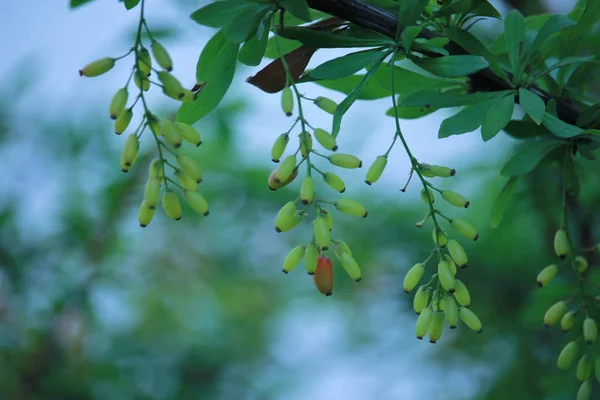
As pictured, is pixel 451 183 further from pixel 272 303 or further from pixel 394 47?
pixel 394 47

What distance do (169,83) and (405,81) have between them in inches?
11.9

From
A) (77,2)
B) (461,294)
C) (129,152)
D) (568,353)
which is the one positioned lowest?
(568,353)

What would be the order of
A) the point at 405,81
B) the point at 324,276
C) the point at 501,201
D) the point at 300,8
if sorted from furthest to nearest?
the point at 501,201 → the point at 405,81 → the point at 324,276 → the point at 300,8

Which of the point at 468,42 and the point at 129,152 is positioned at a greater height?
the point at 468,42

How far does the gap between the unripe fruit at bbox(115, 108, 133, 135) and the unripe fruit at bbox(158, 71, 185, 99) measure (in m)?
0.07

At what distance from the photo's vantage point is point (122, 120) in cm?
63

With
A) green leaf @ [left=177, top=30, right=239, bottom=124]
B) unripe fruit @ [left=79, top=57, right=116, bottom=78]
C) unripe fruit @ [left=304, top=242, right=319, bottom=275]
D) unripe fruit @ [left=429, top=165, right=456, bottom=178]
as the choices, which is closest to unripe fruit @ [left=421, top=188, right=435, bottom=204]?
unripe fruit @ [left=429, top=165, right=456, bottom=178]

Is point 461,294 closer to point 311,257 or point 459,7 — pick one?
point 311,257

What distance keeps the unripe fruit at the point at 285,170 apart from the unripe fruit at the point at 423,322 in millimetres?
203

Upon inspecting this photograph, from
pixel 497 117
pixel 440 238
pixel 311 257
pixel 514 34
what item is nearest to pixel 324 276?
pixel 311 257

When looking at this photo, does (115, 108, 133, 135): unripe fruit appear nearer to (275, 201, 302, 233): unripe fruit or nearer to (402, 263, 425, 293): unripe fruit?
(275, 201, 302, 233): unripe fruit

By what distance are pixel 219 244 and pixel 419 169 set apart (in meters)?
1.91

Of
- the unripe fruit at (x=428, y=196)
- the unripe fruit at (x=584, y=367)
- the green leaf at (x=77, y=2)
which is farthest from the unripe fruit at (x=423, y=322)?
the green leaf at (x=77, y=2)

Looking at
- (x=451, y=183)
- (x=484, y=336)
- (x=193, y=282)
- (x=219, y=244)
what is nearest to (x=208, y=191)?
(x=219, y=244)
